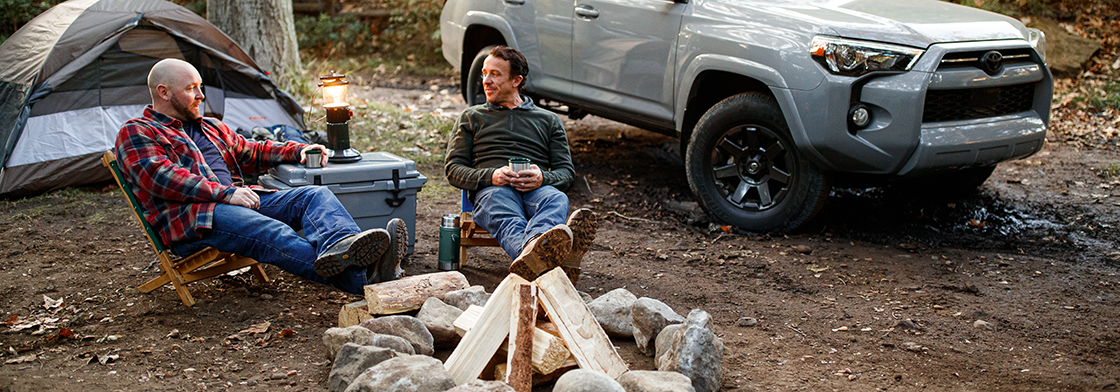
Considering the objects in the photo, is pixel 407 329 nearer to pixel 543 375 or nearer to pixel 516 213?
pixel 543 375

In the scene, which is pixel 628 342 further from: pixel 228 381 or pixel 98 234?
pixel 98 234

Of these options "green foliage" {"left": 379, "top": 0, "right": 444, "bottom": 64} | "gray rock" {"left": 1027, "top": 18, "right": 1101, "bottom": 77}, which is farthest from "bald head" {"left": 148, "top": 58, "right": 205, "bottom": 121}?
"gray rock" {"left": 1027, "top": 18, "right": 1101, "bottom": 77}

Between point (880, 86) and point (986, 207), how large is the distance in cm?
191

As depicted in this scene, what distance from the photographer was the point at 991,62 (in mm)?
4664

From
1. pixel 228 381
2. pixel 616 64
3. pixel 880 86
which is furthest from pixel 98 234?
pixel 880 86

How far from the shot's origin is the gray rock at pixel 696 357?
3.02 m

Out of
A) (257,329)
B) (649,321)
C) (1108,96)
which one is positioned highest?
(649,321)

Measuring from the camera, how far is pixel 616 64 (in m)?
5.90

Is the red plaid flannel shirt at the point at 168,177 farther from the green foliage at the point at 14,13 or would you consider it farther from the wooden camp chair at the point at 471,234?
the green foliage at the point at 14,13

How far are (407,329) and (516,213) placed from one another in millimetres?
1008

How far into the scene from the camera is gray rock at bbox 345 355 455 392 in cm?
279

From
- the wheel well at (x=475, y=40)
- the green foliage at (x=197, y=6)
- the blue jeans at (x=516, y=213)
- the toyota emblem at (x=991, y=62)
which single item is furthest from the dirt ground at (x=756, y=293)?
the green foliage at (x=197, y=6)

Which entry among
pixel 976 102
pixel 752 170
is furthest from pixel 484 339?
pixel 976 102

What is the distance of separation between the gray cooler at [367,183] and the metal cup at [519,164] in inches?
23.6
